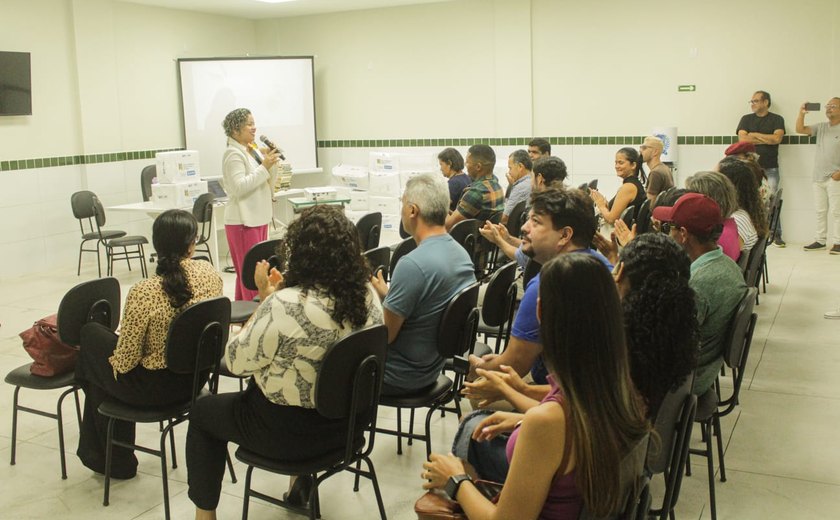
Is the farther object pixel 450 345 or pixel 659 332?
pixel 450 345

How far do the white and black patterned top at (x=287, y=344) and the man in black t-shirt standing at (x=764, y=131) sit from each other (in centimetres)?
690

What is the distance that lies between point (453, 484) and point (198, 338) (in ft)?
4.47

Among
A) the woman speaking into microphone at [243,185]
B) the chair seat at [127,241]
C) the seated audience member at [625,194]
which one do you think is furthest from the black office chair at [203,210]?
the seated audience member at [625,194]

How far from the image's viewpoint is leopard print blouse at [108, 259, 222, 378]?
2.90 meters

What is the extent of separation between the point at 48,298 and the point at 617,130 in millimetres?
6285

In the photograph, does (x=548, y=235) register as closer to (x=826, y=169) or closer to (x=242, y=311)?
(x=242, y=311)

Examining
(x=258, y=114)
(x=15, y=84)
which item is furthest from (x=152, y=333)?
(x=258, y=114)

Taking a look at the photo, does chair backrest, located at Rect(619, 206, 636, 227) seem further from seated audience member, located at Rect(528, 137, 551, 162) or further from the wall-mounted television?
the wall-mounted television

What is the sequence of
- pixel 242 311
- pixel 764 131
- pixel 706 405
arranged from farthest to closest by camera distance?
pixel 764 131, pixel 242 311, pixel 706 405

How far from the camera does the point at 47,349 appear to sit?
3.25 metres

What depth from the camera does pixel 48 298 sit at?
274 inches

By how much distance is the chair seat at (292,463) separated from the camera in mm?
2453

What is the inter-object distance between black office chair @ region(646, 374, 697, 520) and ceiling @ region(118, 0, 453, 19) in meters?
8.37

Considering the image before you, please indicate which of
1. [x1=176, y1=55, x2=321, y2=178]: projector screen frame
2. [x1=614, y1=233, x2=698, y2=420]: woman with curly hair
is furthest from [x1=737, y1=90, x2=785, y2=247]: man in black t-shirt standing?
[x1=614, y1=233, x2=698, y2=420]: woman with curly hair
